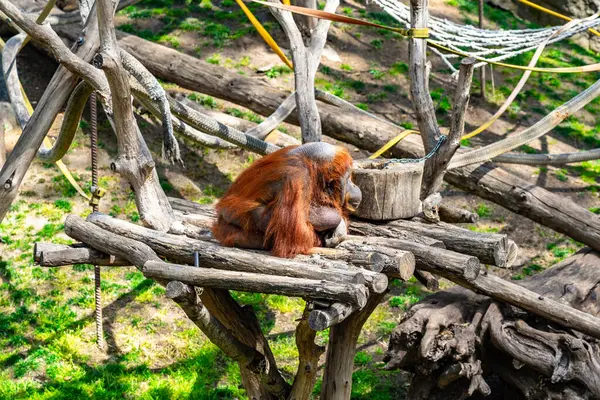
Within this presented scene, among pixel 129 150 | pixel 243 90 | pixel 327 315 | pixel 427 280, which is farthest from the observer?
pixel 243 90

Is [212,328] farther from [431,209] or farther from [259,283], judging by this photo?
[431,209]

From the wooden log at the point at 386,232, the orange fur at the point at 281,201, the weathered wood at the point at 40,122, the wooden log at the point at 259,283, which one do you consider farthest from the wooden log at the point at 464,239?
the weathered wood at the point at 40,122

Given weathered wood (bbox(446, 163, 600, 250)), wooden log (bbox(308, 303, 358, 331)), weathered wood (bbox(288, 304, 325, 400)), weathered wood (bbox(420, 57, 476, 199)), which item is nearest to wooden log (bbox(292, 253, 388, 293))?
wooden log (bbox(308, 303, 358, 331))

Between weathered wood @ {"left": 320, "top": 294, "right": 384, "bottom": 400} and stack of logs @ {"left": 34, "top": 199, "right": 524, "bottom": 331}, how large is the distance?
480 mm

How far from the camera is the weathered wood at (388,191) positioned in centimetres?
420

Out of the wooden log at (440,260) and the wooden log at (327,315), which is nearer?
the wooden log at (327,315)

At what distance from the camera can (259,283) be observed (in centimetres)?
351

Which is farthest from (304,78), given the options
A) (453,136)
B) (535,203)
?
(535,203)

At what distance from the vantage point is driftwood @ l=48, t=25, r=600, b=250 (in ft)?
19.2

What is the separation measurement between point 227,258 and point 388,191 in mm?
1002

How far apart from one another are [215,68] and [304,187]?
12.3ft

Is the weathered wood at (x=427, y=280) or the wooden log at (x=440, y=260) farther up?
the wooden log at (x=440, y=260)

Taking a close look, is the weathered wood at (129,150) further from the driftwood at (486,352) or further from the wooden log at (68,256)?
the driftwood at (486,352)

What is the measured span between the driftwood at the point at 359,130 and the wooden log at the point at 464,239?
1.82m
